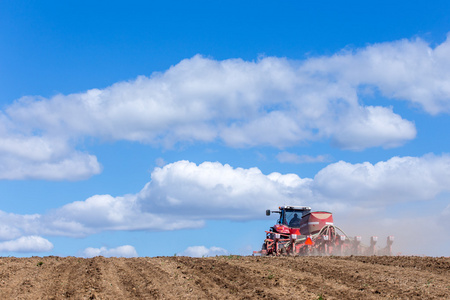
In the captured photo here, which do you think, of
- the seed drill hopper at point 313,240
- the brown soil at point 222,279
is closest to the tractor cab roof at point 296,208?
the seed drill hopper at point 313,240

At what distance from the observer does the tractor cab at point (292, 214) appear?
107 feet

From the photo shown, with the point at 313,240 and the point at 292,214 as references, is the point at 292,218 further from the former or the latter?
the point at 313,240

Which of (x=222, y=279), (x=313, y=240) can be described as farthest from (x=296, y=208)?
(x=222, y=279)

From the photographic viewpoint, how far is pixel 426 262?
63.1ft

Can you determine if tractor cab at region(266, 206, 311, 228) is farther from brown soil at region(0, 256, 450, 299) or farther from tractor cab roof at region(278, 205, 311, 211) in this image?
brown soil at region(0, 256, 450, 299)

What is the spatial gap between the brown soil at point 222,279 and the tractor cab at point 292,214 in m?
12.8

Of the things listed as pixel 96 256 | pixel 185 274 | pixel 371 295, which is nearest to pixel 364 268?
pixel 371 295

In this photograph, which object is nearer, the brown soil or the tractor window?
the brown soil

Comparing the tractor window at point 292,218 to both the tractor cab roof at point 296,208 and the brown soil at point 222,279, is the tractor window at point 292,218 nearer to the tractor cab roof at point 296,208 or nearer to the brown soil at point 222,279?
the tractor cab roof at point 296,208

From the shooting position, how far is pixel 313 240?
2898 centimetres

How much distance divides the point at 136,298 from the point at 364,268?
8.04 m

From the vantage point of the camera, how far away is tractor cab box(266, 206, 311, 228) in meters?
32.5

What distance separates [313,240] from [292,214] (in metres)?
4.14

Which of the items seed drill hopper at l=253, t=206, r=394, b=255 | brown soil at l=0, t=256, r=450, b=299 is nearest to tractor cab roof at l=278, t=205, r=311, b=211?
seed drill hopper at l=253, t=206, r=394, b=255
